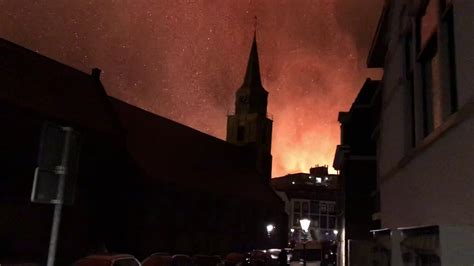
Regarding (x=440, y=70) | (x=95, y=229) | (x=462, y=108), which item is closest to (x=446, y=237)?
(x=462, y=108)

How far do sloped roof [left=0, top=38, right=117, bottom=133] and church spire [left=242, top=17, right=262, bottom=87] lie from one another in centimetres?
3771

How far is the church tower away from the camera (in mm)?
71438

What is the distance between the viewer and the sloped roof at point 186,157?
147 feet

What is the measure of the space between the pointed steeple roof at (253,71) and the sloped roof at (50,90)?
37.7 meters

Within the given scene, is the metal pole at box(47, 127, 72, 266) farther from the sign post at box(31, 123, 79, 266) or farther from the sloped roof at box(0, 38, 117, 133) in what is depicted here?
the sloped roof at box(0, 38, 117, 133)

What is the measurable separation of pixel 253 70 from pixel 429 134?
68976mm

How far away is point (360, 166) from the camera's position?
23453 millimetres

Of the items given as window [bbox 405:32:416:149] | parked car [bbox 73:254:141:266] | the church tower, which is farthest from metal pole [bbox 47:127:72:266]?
the church tower

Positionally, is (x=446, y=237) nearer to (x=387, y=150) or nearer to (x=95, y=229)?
(x=387, y=150)

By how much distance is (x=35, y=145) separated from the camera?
95.3 ft

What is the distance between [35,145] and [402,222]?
25380 millimetres

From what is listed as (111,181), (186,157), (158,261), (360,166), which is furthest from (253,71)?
(158,261)

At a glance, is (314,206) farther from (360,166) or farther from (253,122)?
(360,166)

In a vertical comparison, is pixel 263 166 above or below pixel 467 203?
above
